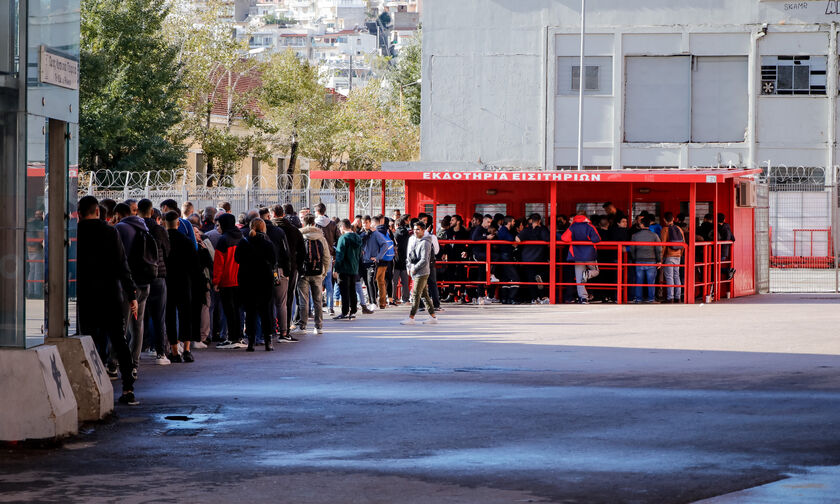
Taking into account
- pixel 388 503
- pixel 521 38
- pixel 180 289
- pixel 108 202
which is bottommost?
pixel 388 503

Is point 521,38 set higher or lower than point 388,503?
higher

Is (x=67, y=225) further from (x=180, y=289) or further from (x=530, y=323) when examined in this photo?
(x=530, y=323)

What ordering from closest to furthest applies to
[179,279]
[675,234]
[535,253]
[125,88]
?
[179,279], [675,234], [535,253], [125,88]

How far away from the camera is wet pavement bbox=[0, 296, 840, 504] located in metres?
8.12

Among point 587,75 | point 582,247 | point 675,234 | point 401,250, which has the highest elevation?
point 587,75

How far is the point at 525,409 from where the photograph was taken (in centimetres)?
1139

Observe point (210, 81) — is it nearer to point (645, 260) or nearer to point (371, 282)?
point (371, 282)

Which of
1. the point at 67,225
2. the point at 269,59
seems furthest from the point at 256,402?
the point at 269,59

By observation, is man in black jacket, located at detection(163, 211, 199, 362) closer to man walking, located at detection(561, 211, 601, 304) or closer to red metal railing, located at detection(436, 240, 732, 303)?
red metal railing, located at detection(436, 240, 732, 303)

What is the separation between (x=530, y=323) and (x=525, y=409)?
9778 millimetres

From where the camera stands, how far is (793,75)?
41.3 m

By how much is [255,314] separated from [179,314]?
1729mm

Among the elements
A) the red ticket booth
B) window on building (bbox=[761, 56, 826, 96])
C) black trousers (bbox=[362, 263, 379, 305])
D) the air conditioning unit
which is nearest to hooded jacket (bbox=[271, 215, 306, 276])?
black trousers (bbox=[362, 263, 379, 305])

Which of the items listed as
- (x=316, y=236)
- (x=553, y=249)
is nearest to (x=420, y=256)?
(x=316, y=236)
